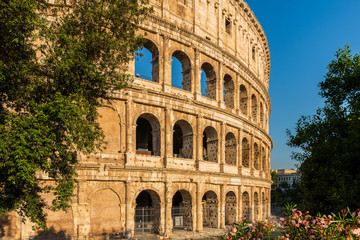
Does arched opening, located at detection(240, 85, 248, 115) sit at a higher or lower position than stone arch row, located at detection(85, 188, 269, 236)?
higher

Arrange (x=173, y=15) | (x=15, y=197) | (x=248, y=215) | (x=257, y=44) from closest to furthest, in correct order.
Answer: (x=15, y=197) < (x=173, y=15) < (x=248, y=215) < (x=257, y=44)

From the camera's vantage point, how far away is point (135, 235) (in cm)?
1809

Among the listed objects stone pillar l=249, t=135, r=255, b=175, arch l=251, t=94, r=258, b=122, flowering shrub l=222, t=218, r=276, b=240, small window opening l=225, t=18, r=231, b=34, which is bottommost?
flowering shrub l=222, t=218, r=276, b=240

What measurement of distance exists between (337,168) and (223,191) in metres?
11.1

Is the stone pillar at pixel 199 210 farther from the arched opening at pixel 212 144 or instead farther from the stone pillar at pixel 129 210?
the stone pillar at pixel 129 210

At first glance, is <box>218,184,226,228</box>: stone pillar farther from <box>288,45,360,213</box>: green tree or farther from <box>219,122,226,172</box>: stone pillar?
<box>288,45,360,213</box>: green tree

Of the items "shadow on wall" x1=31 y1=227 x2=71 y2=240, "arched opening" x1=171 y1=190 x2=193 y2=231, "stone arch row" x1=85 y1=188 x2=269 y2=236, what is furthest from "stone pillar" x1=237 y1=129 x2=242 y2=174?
"shadow on wall" x1=31 y1=227 x2=71 y2=240

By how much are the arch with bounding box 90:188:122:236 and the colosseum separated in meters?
0.05

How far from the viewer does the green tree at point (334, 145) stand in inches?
472

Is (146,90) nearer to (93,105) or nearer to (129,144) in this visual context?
(129,144)

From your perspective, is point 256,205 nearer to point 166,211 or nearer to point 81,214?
point 166,211

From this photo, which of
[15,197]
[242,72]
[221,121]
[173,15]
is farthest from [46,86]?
[242,72]

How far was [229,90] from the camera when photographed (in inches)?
1030

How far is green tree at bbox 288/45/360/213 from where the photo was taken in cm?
1198
